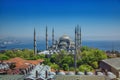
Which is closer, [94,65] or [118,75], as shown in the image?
[118,75]

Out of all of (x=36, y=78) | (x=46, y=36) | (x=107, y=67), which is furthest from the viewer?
(x=46, y=36)

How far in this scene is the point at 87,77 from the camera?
291 centimetres

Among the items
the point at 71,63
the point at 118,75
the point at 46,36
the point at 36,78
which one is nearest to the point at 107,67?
the point at 118,75

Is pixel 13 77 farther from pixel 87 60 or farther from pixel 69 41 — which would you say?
pixel 69 41

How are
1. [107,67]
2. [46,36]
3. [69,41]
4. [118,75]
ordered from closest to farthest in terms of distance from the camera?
[118,75], [107,67], [46,36], [69,41]

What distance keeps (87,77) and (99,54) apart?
3.68 metres

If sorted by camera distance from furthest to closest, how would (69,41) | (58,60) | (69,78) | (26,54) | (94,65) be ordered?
1. (69,41)
2. (26,54)
3. (58,60)
4. (94,65)
5. (69,78)

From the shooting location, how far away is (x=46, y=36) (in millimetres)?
8578

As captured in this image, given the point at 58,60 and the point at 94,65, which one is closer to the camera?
the point at 94,65

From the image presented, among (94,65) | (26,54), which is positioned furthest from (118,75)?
(26,54)

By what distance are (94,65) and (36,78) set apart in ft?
10.8

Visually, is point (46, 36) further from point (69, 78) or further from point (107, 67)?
point (69, 78)

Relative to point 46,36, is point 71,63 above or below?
below

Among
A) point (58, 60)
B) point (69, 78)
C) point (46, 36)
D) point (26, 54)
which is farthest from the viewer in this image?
point (46, 36)
